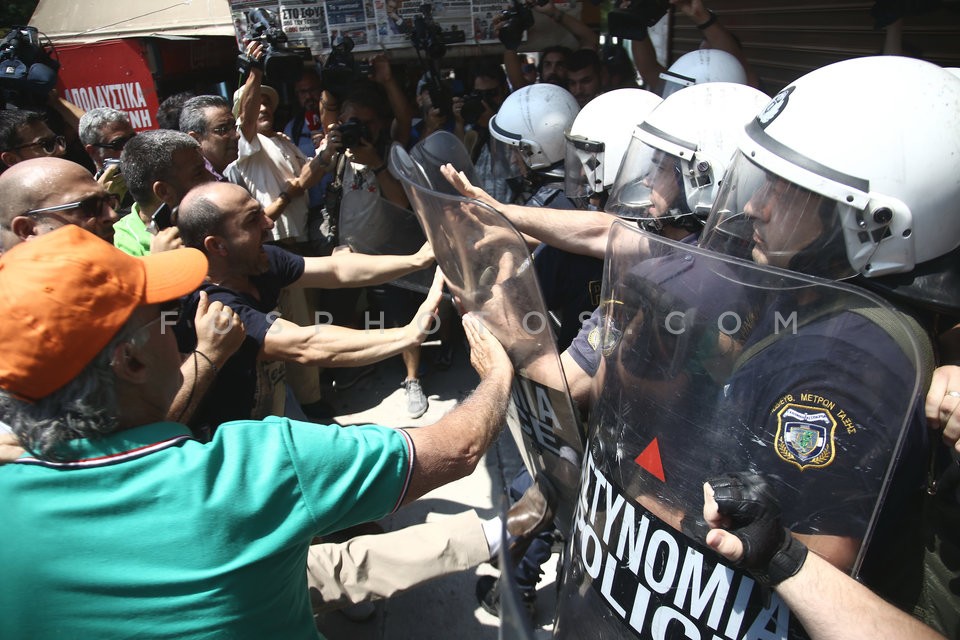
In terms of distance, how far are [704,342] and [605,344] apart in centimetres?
29

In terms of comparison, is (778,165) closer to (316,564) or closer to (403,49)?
(316,564)

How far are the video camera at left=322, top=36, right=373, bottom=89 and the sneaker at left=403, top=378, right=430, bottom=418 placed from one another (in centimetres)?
217

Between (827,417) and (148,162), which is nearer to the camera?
(827,417)

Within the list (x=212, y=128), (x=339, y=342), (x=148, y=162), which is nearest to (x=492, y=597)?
(x=339, y=342)

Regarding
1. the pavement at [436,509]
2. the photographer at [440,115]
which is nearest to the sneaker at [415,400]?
the pavement at [436,509]

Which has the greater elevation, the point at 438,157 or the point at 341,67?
the point at 341,67

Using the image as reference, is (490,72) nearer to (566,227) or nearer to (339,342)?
(566,227)

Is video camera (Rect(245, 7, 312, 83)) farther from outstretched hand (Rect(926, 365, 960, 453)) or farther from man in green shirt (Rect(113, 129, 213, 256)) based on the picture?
outstretched hand (Rect(926, 365, 960, 453))

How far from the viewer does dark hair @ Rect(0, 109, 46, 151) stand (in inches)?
157

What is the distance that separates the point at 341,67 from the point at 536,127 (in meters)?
1.83

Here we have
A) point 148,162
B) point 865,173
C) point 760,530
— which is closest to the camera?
point 760,530

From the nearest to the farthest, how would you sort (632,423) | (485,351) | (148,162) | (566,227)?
(632,423)
(485,351)
(566,227)
(148,162)

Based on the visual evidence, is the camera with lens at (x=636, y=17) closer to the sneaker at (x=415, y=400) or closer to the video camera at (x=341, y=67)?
the video camera at (x=341, y=67)

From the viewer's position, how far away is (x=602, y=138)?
2.79m
